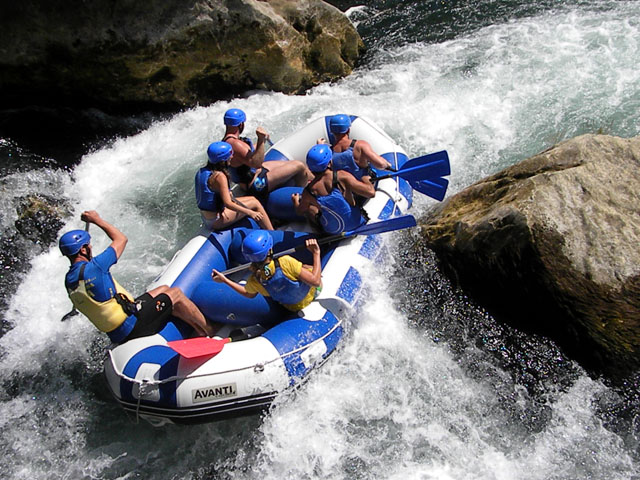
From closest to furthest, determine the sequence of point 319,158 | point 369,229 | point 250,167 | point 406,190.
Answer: point 319,158
point 369,229
point 250,167
point 406,190

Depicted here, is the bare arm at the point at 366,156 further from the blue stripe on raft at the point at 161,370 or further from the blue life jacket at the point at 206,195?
the blue stripe on raft at the point at 161,370

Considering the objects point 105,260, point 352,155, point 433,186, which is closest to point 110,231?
point 105,260

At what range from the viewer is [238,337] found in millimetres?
4578

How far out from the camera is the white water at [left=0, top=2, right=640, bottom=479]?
4125 mm

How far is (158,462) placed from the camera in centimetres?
433

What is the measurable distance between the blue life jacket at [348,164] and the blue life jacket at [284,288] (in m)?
1.40

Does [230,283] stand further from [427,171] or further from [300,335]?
[427,171]

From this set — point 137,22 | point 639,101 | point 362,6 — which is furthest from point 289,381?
point 362,6

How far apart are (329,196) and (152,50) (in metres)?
4.07

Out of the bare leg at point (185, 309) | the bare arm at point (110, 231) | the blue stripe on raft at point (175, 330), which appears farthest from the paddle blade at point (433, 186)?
the bare arm at point (110, 231)

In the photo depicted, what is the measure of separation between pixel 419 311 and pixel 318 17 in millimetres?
5318

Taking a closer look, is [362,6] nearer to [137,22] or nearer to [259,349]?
[137,22]

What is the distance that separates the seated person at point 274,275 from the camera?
4.03 meters

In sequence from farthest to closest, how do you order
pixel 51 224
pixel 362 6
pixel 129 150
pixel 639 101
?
1. pixel 362 6
2. pixel 129 150
3. pixel 639 101
4. pixel 51 224
